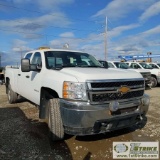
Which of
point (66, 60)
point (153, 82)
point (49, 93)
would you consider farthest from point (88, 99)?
point (153, 82)

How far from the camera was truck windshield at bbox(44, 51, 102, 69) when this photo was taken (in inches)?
202

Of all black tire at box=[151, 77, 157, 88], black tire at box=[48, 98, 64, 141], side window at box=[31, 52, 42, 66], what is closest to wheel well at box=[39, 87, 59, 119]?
black tire at box=[48, 98, 64, 141]

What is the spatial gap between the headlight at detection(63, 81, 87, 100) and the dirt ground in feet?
3.49

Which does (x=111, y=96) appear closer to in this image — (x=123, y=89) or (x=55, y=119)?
(x=123, y=89)

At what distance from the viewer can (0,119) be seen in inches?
248

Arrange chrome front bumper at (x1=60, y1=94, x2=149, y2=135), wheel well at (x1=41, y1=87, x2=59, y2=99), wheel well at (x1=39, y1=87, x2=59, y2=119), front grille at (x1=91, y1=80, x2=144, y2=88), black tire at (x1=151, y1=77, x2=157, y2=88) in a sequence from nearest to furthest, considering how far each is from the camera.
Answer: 1. chrome front bumper at (x1=60, y1=94, x2=149, y2=135)
2. front grille at (x1=91, y1=80, x2=144, y2=88)
3. wheel well at (x1=41, y1=87, x2=59, y2=99)
4. wheel well at (x1=39, y1=87, x2=59, y2=119)
5. black tire at (x1=151, y1=77, x2=157, y2=88)

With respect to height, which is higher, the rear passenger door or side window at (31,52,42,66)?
side window at (31,52,42,66)

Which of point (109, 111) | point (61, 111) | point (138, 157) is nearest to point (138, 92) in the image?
point (109, 111)

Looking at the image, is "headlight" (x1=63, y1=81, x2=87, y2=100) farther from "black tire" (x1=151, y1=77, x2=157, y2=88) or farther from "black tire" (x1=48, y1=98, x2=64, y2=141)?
"black tire" (x1=151, y1=77, x2=157, y2=88)

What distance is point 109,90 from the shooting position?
3977 mm

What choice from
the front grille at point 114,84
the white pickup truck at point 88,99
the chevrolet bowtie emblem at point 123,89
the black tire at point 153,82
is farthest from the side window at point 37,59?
the black tire at point 153,82

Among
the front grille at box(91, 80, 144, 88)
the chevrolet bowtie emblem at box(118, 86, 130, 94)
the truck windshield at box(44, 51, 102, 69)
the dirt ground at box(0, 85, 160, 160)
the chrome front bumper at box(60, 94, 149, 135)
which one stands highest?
the truck windshield at box(44, 51, 102, 69)

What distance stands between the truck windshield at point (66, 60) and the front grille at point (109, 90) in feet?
4.49

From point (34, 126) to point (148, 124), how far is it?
2988 mm
